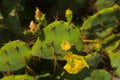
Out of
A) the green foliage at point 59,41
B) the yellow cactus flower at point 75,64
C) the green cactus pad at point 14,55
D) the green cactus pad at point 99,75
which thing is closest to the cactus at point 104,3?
the green foliage at point 59,41

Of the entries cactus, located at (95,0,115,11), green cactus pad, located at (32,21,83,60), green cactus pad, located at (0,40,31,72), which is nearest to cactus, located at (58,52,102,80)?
green cactus pad, located at (32,21,83,60)

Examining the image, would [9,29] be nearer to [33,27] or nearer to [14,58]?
[14,58]

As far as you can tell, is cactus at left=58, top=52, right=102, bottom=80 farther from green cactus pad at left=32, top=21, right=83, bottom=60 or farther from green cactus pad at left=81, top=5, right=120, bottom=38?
green cactus pad at left=81, top=5, right=120, bottom=38

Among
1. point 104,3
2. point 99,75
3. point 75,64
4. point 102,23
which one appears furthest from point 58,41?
point 104,3

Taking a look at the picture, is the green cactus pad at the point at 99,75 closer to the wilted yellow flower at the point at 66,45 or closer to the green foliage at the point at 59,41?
the green foliage at the point at 59,41

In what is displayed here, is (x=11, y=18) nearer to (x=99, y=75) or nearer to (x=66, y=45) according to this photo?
(x=66, y=45)
